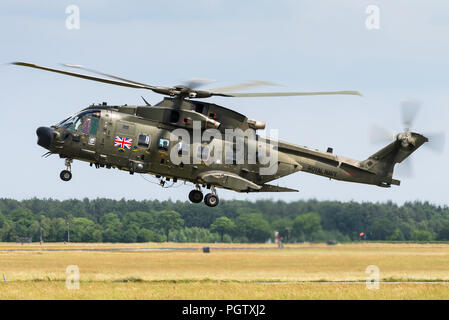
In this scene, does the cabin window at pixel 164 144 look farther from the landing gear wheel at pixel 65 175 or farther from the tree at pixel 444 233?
the tree at pixel 444 233

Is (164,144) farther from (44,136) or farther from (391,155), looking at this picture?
(391,155)

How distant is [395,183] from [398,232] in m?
29.1

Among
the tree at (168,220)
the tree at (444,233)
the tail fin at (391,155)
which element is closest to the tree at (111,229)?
the tree at (168,220)

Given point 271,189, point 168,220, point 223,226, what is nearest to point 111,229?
point 168,220

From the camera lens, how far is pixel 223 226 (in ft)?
228

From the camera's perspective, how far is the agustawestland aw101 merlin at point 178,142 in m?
33.9

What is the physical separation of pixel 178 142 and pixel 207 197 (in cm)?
301

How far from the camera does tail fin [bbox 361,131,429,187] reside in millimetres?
38625

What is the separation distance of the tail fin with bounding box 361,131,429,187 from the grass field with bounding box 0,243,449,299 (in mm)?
6130

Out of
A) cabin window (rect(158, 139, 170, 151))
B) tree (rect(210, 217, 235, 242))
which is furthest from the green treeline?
cabin window (rect(158, 139, 170, 151))

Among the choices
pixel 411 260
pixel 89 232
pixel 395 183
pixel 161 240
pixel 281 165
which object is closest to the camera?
pixel 281 165

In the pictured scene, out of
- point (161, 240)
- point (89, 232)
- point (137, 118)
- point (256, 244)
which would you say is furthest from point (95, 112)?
point (89, 232)
